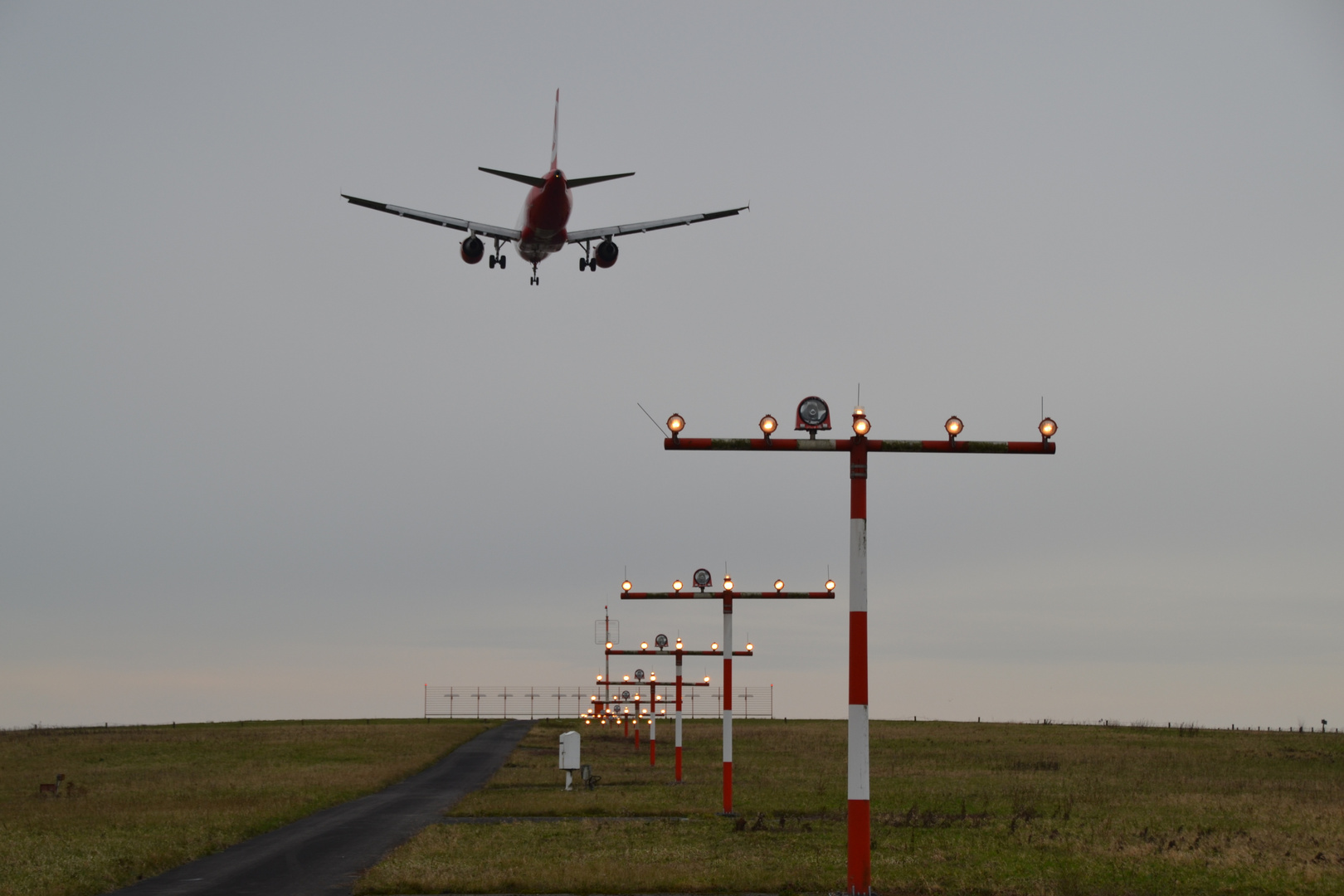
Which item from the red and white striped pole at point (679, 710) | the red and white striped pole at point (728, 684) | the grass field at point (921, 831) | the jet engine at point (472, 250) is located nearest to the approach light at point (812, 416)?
the grass field at point (921, 831)

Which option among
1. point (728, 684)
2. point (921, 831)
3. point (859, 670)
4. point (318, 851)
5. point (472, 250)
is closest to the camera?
point (859, 670)

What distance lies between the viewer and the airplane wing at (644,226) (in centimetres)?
5150

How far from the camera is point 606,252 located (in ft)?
172

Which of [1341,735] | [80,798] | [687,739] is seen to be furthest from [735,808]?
[1341,735]

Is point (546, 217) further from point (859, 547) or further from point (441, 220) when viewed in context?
point (859, 547)

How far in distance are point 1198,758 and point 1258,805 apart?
3466cm

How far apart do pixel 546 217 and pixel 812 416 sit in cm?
3163

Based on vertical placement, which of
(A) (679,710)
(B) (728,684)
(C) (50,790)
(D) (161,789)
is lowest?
(D) (161,789)

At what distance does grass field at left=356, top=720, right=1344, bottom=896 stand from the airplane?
22950 millimetres

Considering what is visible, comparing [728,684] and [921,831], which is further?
[728,684]

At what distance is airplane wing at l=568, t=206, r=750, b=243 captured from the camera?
51500mm

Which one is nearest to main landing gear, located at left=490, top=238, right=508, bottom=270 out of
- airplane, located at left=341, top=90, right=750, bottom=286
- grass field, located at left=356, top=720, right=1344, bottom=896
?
airplane, located at left=341, top=90, right=750, bottom=286

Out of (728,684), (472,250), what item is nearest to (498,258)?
(472,250)

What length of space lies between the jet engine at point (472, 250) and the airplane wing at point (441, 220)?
774mm
